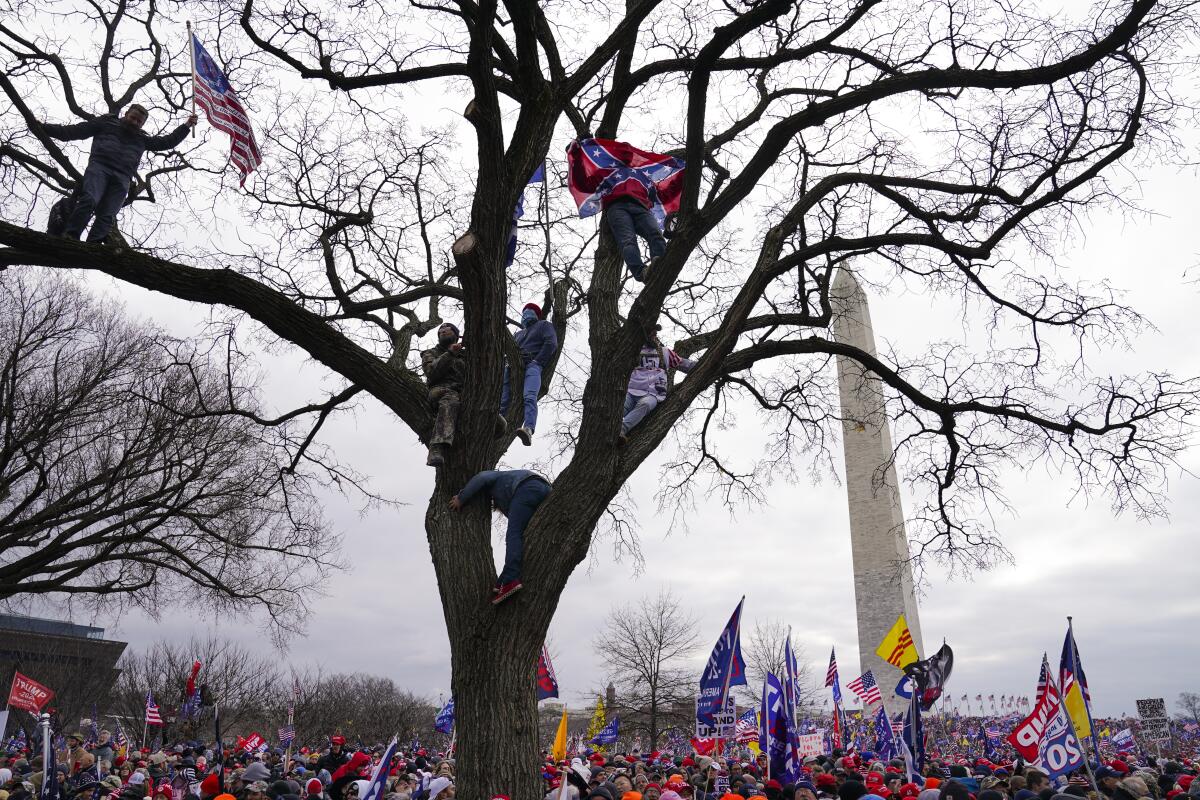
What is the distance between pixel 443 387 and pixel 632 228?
2053mm

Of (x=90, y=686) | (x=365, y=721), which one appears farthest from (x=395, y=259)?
(x=365, y=721)

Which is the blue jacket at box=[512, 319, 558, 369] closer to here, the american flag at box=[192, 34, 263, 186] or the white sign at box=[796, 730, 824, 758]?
the american flag at box=[192, 34, 263, 186]

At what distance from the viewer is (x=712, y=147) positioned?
25.8 feet

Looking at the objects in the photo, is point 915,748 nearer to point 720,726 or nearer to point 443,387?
point 720,726

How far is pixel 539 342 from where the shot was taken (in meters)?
6.96

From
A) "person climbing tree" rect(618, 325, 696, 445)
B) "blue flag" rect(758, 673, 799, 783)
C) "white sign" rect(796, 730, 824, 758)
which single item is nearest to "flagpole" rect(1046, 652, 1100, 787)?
"blue flag" rect(758, 673, 799, 783)

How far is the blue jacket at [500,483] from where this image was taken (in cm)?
514

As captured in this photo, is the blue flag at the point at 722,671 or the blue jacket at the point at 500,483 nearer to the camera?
the blue jacket at the point at 500,483

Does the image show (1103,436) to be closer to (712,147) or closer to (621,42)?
(712,147)

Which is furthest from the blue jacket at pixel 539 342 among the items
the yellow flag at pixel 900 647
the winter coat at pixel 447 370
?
the yellow flag at pixel 900 647

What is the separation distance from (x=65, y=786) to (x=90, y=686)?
2930 centimetres

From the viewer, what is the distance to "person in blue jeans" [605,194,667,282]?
6473 mm

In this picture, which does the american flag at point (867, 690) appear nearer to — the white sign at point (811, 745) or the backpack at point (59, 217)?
the white sign at point (811, 745)

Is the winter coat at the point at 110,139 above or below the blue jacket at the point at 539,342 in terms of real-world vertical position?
above
